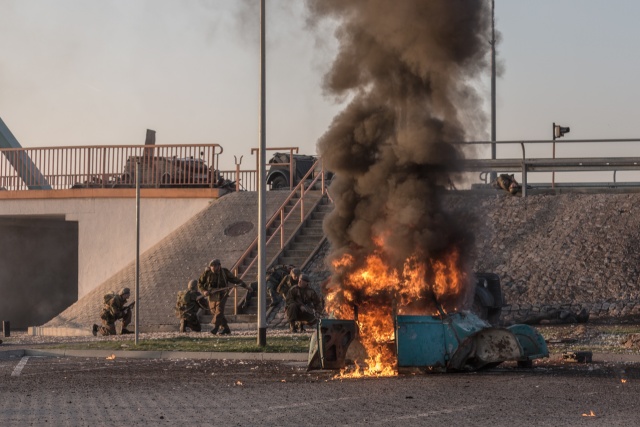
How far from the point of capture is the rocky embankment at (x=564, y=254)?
2803 centimetres

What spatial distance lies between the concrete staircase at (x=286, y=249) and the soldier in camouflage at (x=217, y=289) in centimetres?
165

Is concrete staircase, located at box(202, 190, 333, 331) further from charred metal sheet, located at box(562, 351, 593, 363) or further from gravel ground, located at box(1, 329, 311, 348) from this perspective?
charred metal sheet, located at box(562, 351, 593, 363)

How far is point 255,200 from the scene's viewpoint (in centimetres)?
3825

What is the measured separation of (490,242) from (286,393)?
1851 cm

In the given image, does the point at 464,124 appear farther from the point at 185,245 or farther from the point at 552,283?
the point at 185,245

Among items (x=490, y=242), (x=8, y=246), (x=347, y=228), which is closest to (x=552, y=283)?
(x=490, y=242)

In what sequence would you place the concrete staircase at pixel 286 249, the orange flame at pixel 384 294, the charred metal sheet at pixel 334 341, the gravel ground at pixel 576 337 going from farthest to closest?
1. the concrete staircase at pixel 286 249
2. the gravel ground at pixel 576 337
3. the orange flame at pixel 384 294
4. the charred metal sheet at pixel 334 341

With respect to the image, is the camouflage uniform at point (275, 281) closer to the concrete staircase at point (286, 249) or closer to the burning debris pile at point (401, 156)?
the concrete staircase at point (286, 249)

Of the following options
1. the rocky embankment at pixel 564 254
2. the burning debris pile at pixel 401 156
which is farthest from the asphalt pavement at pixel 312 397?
the rocky embankment at pixel 564 254

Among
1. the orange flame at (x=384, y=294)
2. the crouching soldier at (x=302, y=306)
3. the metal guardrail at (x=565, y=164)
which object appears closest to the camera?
the orange flame at (x=384, y=294)

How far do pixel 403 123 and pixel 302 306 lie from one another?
397 inches

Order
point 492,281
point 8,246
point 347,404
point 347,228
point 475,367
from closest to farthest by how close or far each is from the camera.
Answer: point 347,404 < point 475,367 < point 347,228 < point 492,281 < point 8,246

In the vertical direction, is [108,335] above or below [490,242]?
below

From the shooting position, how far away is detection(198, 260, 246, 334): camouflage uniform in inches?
1050
